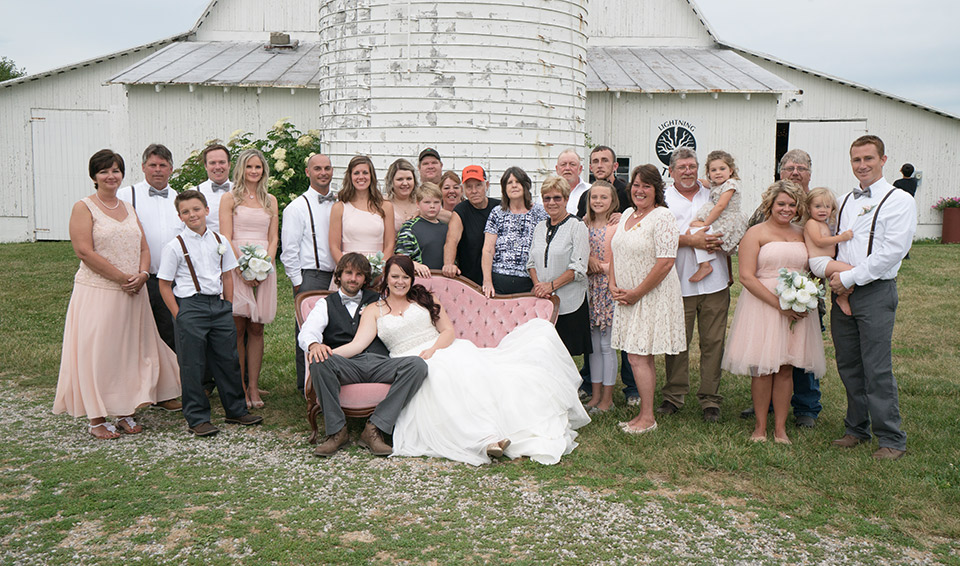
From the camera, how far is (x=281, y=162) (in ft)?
44.1

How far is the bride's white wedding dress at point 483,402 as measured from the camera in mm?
5023

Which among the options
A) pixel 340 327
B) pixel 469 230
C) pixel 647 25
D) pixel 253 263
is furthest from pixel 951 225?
pixel 253 263

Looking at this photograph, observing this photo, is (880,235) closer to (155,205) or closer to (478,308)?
(478,308)

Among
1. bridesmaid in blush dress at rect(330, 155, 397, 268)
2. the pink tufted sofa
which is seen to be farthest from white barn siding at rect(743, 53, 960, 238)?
bridesmaid in blush dress at rect(330, 155, 397, 268)

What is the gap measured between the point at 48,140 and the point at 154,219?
13842 mm

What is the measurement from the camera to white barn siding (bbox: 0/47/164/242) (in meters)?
17.2

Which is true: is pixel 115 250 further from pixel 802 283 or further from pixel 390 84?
pixel 390 84

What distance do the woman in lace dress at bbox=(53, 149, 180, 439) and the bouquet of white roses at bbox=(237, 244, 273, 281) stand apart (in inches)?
27.4

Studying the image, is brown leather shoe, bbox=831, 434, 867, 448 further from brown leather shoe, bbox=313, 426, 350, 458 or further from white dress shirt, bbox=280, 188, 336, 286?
white dress shirt, bbox=280, 188, 336, 286

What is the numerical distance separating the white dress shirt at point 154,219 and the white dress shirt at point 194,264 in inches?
14.5

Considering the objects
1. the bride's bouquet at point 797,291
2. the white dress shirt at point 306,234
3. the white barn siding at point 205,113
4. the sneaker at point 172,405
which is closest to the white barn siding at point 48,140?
the white barn siding at point 205,113

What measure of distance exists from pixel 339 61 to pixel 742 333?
7.34 m

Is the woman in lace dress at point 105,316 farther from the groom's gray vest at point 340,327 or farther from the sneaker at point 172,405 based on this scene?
the groom's gray vest at point 340,327

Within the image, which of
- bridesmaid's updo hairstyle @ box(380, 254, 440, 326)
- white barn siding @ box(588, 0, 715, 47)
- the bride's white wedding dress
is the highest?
white barn siding @ box(588, 0, 715, 47)
